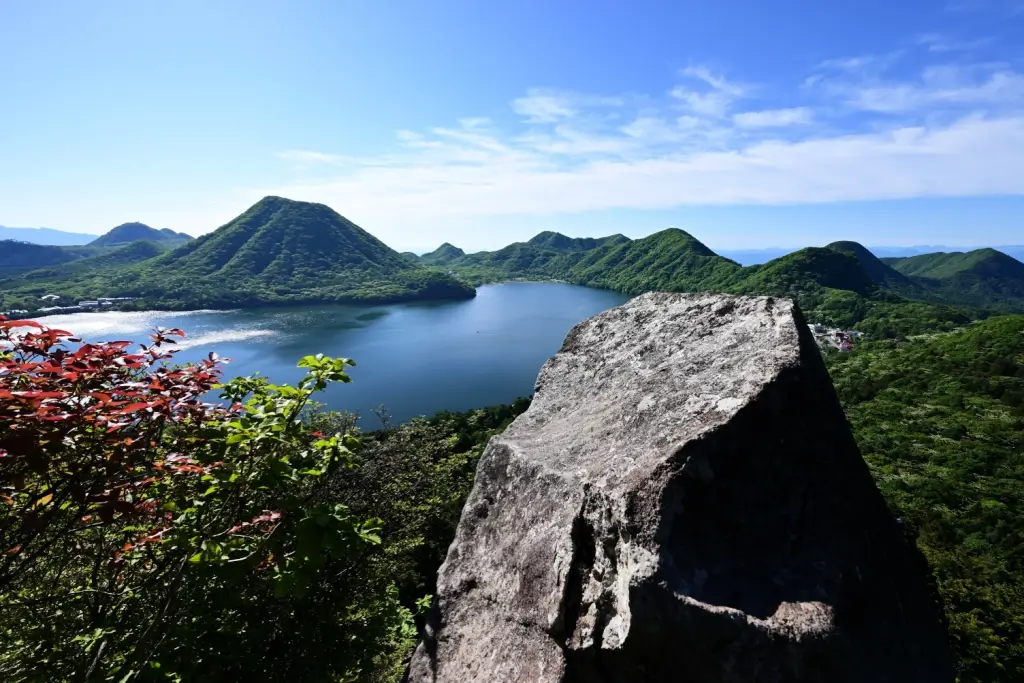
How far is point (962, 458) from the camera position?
135 feet

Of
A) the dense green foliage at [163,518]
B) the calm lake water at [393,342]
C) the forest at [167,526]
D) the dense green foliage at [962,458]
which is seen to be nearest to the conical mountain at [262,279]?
the calm lake water at [393,342]

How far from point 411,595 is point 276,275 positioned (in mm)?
175386

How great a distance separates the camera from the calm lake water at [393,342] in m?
61.2

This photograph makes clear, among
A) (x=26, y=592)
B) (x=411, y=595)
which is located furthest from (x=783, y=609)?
(x=411, y=595)

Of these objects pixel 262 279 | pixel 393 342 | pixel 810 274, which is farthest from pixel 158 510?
pixel 262 279

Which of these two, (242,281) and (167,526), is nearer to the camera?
(167,526)

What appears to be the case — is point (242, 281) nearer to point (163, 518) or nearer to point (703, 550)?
point (163, 518)

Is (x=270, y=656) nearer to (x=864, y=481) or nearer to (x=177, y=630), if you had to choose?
(x=177, y=630)

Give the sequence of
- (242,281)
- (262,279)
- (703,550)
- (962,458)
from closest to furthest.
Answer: (703,550), (962,458), (242,281), (262,279)

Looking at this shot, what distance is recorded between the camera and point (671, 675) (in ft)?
8.89

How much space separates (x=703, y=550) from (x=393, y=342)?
92443 millimetres

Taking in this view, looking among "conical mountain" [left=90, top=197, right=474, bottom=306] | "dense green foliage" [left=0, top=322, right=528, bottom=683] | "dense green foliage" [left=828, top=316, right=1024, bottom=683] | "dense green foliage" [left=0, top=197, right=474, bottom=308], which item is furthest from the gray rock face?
"conical mountain" [left=90, top=197, right=474, bottom=306]

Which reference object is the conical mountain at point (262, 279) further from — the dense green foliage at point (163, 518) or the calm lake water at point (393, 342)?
the dense green foliage at point (163, 518)

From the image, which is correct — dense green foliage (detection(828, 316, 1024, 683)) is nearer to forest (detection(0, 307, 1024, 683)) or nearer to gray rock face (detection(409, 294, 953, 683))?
gray rock face (detection(409, 294, 953, 683))
